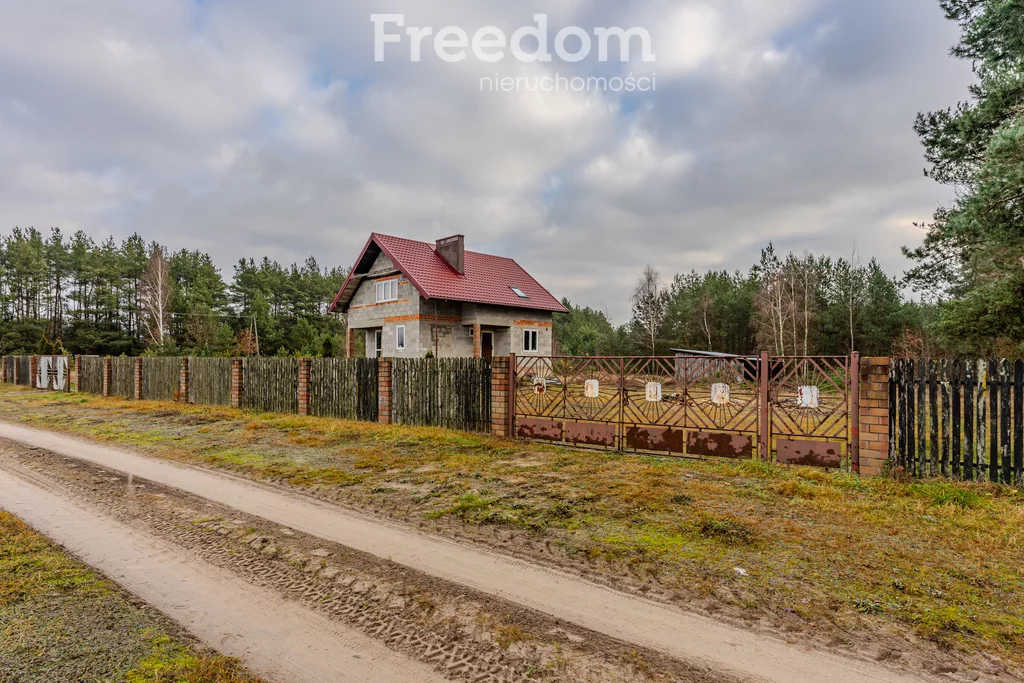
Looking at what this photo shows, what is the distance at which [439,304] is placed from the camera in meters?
24.1

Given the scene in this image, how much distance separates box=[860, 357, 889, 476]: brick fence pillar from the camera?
21.7ft

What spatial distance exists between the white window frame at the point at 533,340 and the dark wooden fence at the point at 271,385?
45.4ft

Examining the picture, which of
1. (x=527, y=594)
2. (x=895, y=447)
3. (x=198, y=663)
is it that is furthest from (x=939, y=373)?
(x=198, y=663)

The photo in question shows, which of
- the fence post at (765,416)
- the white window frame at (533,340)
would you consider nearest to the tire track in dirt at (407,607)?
the fence post at (765,416)

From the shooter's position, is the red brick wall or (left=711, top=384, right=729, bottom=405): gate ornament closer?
(left=711, top=384, right=729, bottom=405): gate ornament

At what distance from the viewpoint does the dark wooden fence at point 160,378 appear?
1820cm

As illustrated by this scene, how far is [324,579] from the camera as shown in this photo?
3818 mm

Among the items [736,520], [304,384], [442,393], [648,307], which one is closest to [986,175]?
[736,520]

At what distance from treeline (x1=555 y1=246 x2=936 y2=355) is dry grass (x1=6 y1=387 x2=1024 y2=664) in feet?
82.2

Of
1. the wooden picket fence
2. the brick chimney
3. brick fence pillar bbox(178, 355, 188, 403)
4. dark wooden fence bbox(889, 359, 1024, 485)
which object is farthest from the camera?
the brick chimney

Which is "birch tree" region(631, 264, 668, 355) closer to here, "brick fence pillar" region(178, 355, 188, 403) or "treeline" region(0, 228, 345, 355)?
"treeline" region(0, 228, 345, 355)

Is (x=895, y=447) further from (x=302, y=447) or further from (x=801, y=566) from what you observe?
(x=302, y=447)

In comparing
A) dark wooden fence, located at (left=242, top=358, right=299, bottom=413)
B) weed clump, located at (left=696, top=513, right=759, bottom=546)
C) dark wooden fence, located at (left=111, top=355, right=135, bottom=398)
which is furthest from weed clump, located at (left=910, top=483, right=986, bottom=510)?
dark wooden fence, located at (left=111, top=355, right=135, bottom=398)

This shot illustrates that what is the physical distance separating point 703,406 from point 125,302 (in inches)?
2377
